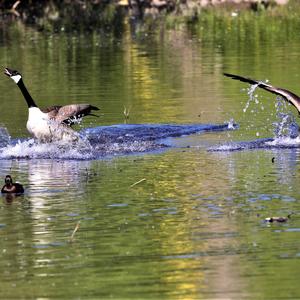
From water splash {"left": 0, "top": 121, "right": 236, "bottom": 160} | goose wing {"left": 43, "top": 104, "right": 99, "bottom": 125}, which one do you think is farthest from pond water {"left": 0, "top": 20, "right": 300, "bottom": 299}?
goose wing {"left": 43, "top": 104, "right": 99, "bottom": 125}

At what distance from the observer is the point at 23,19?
2060 inches

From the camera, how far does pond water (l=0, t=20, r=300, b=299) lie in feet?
33.3

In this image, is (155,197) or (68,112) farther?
(68,112)

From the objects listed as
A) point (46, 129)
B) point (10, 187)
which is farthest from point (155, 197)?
point (46, 129)

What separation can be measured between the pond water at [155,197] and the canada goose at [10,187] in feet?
0.37

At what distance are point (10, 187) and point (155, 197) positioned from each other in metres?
1.61

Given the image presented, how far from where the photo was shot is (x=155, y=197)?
1380 centimetres

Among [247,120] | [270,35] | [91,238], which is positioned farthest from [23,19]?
[91,238]

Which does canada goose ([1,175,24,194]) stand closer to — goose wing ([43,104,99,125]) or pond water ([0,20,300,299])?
pond water ([0,20,300,299])

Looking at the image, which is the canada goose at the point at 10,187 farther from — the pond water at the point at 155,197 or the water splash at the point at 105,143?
the water splash at the point at 105,143

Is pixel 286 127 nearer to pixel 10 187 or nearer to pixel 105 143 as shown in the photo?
pixel 105 143

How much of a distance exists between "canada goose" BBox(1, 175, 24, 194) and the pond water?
111 millimetres

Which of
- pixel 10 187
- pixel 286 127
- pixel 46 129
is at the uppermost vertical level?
pixel 10 187

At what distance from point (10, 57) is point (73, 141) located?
15.8 metres
